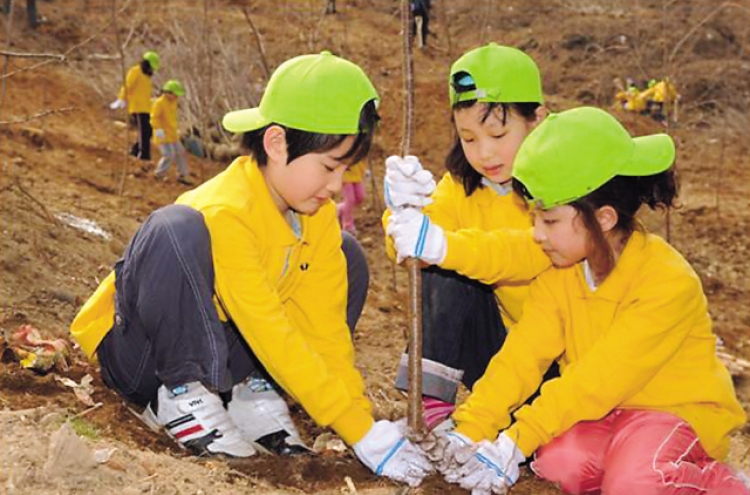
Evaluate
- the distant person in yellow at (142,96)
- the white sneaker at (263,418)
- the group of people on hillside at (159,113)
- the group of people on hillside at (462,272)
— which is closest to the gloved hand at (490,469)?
the group of people on hillside at (462,272)

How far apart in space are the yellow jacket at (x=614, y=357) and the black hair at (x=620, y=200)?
4 centimetres

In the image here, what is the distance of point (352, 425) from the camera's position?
202 centimetres

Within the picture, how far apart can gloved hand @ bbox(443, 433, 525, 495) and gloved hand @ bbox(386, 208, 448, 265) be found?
1.36ft

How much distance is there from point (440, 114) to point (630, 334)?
873 cm

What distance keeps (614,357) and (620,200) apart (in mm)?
334

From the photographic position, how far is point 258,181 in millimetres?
2135

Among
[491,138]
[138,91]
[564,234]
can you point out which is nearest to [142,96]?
[138,91]

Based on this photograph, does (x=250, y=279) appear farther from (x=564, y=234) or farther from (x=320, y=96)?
(x=564, y=234)

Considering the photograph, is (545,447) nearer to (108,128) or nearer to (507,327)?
(507,327)

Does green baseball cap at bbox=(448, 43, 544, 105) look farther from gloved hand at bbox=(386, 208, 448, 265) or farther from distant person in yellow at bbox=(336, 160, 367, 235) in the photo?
distant person in yellow at bbox=(336, 160, 367, 235)

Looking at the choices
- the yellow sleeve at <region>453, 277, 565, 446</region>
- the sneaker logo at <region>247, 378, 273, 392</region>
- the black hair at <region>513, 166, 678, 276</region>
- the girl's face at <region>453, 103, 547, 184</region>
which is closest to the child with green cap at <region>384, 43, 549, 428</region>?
the girl's face at <region>453, 103, 547, 184</region>

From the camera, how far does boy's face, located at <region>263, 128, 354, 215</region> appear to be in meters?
2.07

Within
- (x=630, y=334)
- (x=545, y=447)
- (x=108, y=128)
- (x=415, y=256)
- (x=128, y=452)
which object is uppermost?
(x=415, y=256)

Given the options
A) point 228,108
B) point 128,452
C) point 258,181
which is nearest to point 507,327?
point 258,181
